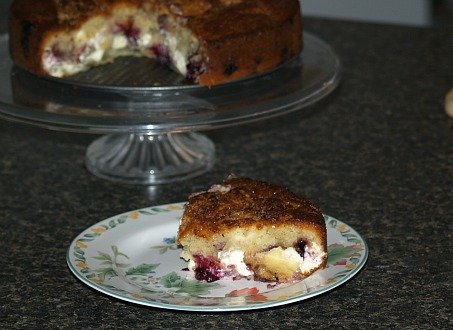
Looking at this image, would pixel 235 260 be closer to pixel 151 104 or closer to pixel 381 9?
pixel 151 104

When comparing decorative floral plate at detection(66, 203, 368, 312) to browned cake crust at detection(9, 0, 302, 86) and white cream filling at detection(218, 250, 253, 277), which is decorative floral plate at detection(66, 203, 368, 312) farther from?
browned cake crust at detection(9, 0, 302, 86)

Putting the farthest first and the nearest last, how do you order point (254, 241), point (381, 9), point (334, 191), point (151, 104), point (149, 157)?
1. point (381, 9)
2. point (149, 157)
3. point (334, 191)
4. point (151, 104)
5. point (254, 241)

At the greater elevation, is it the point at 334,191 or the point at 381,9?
the point at 334,191

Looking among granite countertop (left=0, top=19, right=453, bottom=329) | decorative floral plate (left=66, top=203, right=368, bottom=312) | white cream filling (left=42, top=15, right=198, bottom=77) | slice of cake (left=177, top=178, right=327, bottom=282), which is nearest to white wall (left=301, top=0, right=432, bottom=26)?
granite countertop (left=0, top=19, right=453, bottom=329)

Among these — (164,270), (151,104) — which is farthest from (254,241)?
(151,104)

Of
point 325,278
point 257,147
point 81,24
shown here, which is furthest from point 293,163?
point 325,278

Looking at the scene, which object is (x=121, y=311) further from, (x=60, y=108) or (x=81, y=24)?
(x=81, y=24)

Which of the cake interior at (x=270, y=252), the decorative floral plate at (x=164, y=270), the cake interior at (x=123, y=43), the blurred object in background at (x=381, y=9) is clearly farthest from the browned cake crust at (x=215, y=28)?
the blurred object in background at (x=381, y=9)

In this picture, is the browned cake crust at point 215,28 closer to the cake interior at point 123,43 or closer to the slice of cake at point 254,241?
the cake interior at point 123,43
